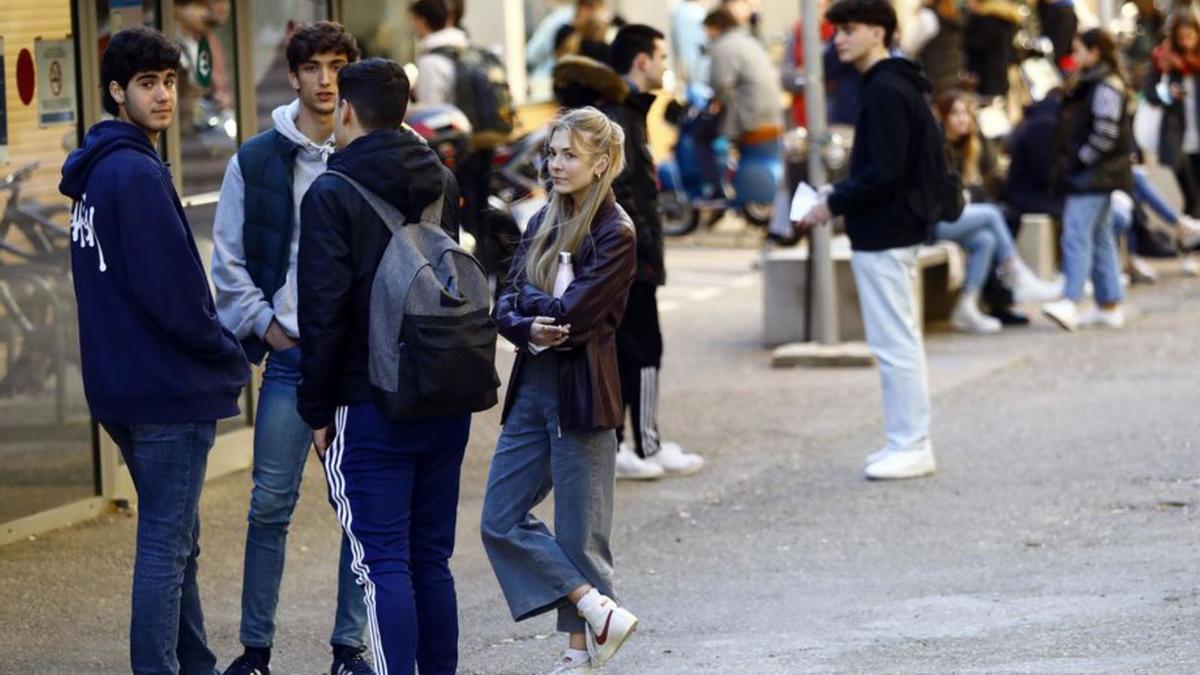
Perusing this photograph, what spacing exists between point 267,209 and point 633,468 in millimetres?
3694

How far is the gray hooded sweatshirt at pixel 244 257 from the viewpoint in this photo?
20.9ft

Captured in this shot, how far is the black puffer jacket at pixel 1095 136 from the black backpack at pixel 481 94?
341 cm

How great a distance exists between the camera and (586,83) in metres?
9.22

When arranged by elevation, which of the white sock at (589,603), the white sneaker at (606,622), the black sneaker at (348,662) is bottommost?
the black sneaker at (348,662)

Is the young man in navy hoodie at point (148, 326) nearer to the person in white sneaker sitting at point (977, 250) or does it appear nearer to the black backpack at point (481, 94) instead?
the black backpack at point (481, 94)

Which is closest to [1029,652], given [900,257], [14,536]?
[900,257]

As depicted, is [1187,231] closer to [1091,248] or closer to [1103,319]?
[1103,319]

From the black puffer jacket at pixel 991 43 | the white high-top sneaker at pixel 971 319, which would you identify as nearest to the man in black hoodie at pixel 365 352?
the white high-top sneaker at pixel 971 319

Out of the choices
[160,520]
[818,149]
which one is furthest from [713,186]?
[160,520]

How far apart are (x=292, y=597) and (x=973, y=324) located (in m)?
7.48

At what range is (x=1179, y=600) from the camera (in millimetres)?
7008

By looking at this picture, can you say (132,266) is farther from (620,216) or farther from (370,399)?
(620,216)

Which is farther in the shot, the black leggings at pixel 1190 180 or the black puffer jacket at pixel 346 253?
the black leggings at pixel 1190 180

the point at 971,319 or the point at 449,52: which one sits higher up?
the point at 449,52
